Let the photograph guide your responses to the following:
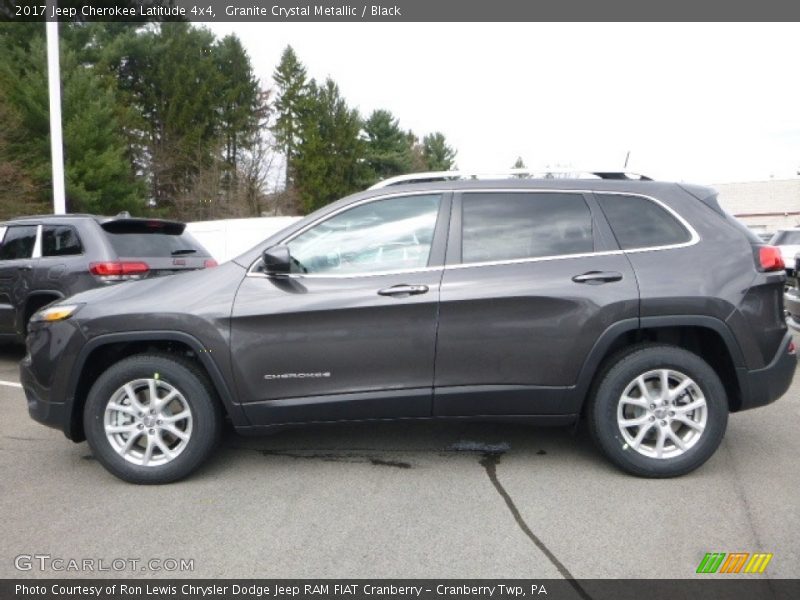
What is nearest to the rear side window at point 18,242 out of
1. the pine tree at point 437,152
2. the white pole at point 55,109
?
the white pole at point 55,109

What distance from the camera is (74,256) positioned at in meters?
7.19

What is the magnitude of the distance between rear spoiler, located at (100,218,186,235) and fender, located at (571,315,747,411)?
5.15 metres

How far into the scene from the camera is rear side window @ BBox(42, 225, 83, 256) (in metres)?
7.25

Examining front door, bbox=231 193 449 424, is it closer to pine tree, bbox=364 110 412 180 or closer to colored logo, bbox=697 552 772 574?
colored logo, bbox=697 552 772 574

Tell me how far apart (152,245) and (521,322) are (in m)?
4.82

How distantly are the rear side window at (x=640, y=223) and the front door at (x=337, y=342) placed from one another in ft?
3.59

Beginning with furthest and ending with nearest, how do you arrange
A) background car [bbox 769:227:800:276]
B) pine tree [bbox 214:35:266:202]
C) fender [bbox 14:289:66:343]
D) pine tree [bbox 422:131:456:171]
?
pine tree [bbox 422:131:456:171], pine tree [bbox 214:35:266:202], background car [bbox 769:227:800:276], fender [bbox 14:289:66:343]

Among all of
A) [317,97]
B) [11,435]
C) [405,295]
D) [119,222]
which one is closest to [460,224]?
[405,295]

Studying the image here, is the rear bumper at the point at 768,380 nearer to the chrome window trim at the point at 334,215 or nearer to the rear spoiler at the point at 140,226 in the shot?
the chrome window trim at the point at 334,215

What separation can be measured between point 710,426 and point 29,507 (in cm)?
390

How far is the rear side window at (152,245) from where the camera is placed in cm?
718

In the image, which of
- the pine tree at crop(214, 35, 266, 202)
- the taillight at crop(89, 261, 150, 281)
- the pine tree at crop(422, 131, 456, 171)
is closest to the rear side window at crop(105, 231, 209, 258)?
the taillight at crop(89, 261, 150, 281)

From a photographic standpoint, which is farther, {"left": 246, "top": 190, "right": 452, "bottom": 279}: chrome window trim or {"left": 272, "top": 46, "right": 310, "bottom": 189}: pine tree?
{"left": 272, "top": 46, "right": 310, "bottom": 189}: pine tree
